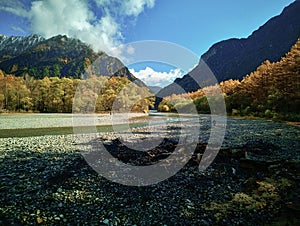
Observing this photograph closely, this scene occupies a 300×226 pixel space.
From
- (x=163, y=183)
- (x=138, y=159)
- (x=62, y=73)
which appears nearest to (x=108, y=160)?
(x=138, y=159)

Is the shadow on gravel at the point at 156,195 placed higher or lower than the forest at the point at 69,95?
lower

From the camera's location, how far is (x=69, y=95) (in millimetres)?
74750

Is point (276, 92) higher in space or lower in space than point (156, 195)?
higher

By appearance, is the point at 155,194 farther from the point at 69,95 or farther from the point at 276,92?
the point at 69,95

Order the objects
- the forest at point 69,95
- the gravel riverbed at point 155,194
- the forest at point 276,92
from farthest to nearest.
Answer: the forest at point 69,95
the forest at point 276,92
the gravel riverbed at point 155,194

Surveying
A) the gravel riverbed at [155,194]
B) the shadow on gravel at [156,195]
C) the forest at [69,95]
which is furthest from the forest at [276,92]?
the forest at [69,95]

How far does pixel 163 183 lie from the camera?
7.38m

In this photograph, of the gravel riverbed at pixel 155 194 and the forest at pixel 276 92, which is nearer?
the gravel riverbed at pixel 155 194

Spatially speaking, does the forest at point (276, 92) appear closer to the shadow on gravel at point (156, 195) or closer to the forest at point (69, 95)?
the shadow on gravel at point (156, 195)

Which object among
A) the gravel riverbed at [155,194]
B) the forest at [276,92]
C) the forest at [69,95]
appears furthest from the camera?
the forest at [69,95]

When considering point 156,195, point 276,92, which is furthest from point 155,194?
point 276,92

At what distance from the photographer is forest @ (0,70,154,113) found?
2657 inches

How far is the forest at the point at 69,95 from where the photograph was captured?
67500mm

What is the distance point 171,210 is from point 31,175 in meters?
6.10
